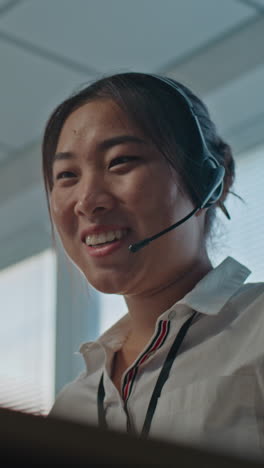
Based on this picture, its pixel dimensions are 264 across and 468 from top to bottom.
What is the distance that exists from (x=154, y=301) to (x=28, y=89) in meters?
2.32

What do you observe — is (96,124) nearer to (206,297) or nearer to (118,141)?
(118,141)

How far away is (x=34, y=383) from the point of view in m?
3.63

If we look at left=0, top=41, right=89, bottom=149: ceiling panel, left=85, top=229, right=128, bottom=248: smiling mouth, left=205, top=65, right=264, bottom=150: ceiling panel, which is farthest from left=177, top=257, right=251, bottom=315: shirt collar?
left=0, top=41, right=89, bottom=149: ceiling panel

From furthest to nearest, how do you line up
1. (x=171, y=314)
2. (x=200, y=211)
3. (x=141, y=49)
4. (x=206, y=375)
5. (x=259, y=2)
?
(x=141, y=49)
(x=259, y=2)
(x=200, y=211)
(x=171, y=314)
(x=206, y=375)

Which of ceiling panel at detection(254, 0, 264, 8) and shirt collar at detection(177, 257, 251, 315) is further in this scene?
ceiling panel at detection(254, 0, 264, 8)

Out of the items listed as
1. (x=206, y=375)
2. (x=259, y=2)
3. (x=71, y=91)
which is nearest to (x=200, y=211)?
(x=206, y=375)

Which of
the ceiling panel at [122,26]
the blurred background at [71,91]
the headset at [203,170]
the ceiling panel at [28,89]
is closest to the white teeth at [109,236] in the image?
the headset at [203,170]

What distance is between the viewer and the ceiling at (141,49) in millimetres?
2773

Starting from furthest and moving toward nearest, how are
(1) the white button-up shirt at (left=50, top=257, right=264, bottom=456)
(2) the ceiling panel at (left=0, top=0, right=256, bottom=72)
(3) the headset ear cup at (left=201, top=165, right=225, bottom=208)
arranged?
1. (2) the ceiling panel at (left=0, top=0, right=256, bottom=72)
2. (3) the headset ear cup at (left=201, top=165, right=225, bottom=208)
3. (1) the white button-up shirt at (left=50, top=257, right=264, bottom=456)

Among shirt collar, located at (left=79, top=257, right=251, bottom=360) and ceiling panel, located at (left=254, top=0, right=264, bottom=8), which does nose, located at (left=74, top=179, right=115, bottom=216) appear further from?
ceiling panel, located at (left=254, top=0, right=264, bottom=8)

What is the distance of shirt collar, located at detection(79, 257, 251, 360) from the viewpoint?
38.0 inches

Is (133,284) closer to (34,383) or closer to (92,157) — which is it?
(92,157)

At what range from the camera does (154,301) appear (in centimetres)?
106

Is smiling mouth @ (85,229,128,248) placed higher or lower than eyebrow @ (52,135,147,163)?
lower
